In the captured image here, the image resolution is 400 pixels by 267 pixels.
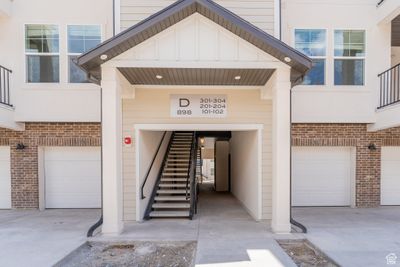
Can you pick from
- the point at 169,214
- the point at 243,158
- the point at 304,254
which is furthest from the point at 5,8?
the point at 304,254

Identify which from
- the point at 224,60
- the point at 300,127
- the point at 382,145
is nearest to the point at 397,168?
the point at 382,145

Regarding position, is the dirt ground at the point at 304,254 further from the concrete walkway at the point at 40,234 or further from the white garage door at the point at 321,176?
the concrete walkway at the point at 40,234

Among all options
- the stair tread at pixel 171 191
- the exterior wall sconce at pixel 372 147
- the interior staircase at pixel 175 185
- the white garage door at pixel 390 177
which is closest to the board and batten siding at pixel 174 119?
the interior staircase at pixel 175 185

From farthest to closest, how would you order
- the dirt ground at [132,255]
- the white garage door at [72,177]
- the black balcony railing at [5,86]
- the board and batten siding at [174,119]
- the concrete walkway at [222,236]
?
the white garage door at [72,177] < the black balcony railing at [5,86] < the board and batten siding at [174,119] < the dirt ground at [132,255] < the concrete walkway at [222,236]

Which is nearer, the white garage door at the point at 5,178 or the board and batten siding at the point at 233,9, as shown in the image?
the board and batten siding at the point at 233,9

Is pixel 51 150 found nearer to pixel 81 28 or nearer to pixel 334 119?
pixel 81 28

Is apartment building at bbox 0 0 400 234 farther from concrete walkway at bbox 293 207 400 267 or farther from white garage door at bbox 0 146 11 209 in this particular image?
concrete walkway at bbox 293 207 400 267

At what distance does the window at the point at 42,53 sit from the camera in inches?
305

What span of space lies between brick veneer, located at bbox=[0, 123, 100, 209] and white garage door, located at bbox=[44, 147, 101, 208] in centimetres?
35

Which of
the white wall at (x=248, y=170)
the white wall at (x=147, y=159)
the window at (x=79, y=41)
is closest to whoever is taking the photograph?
the white wall at (x=147, y=159)

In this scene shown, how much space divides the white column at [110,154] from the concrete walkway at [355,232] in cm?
410

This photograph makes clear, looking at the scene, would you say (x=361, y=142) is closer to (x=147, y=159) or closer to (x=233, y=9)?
(x=233, y=9)

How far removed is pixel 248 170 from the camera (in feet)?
26.1

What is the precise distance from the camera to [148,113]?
6.82 meters
